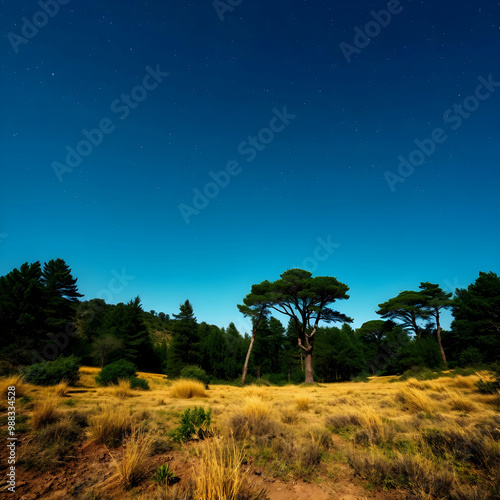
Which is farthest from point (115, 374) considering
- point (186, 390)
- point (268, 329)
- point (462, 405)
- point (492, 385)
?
point (268, 329)

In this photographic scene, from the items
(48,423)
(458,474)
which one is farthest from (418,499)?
(48,423)

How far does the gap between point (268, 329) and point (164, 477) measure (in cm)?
4269

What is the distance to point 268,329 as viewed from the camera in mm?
43938

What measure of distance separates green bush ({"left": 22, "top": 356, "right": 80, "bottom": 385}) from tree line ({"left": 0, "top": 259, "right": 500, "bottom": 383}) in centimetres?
306

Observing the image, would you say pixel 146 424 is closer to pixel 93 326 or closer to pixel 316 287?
pixel 316 287

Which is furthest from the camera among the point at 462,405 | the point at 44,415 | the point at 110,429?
the point at 462,405

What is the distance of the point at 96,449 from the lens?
4422mm

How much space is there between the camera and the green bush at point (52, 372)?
36.7 ft

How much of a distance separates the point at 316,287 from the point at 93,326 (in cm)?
4936

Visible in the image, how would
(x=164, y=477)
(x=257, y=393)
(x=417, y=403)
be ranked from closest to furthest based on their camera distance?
(x=164, y=477) → (x=417, y=403) → (x=257, y=393)

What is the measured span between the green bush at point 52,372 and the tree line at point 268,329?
3062mm

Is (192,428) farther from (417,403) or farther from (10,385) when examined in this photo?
(10,385)

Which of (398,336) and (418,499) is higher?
(398,336)

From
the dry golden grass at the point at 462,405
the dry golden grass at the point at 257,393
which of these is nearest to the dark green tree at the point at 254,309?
the dry golden grass at the point at 257,393
